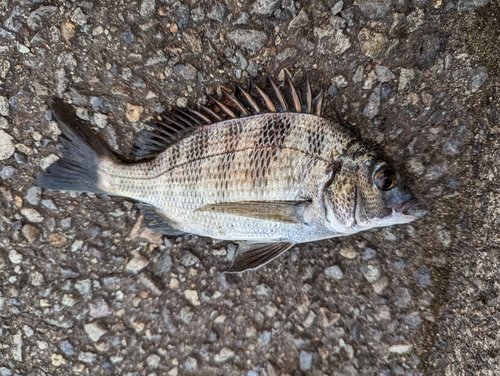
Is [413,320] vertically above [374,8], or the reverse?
[374,8]

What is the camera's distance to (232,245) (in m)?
2.33

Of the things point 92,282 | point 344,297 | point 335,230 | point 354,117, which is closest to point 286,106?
point 354,117

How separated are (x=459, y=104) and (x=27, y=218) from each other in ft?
9.72

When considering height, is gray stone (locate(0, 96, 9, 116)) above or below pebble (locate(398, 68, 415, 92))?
above

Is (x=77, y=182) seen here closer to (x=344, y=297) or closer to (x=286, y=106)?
(x=286, y=106)

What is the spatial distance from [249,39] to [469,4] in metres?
1.30

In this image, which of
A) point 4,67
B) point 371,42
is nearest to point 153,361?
point 4,67

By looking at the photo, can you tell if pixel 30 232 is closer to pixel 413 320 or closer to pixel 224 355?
pixel 224 355

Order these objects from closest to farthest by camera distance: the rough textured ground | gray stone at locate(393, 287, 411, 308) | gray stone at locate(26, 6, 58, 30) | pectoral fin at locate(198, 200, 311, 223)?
pectoral fin at locate(198, 200, 311, 223) → the rough textured ground → gray stone at locate(26, 6, 58, 30) → gray stone at locate(393, 287, 411, 308)

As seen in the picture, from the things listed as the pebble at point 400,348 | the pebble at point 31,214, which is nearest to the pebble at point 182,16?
the pebble at point 31,214

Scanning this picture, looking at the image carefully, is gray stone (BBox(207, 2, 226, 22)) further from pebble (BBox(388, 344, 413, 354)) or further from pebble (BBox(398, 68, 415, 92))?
pebble (BBox(388, 344, 413, 354))

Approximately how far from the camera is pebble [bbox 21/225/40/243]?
228 centimetres

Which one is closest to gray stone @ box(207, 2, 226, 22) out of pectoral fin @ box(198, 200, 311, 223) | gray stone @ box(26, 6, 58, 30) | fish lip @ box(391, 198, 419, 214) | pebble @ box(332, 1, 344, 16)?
pebble @ box(332, 1, 344, 16)

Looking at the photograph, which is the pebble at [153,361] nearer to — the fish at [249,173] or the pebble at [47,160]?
the fish at [249,173]
